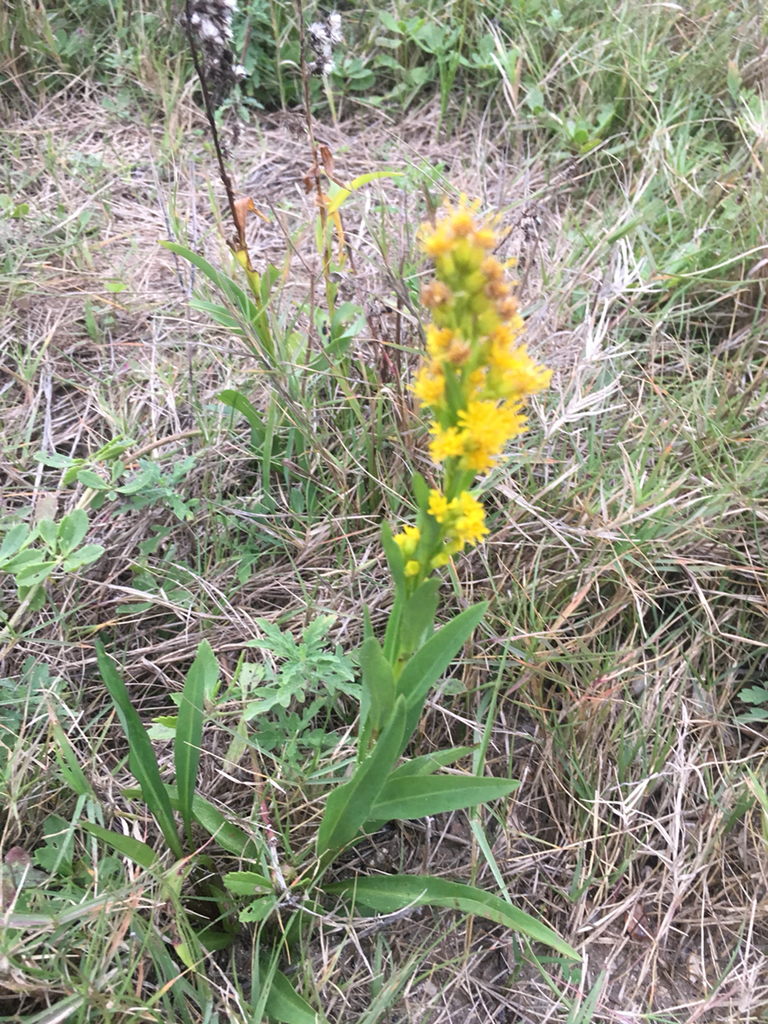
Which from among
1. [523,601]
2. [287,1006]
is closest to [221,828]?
[287,1006]

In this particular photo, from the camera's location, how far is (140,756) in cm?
126

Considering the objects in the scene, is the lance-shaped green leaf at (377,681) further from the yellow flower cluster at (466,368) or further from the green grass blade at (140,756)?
the green grass blade at (140,756)

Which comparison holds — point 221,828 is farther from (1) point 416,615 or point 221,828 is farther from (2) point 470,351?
(2) point 470,351

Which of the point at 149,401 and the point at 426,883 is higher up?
the point at 149,401

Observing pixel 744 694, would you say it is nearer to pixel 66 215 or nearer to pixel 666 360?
pixel 666 360

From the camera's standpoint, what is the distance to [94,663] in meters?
1.58

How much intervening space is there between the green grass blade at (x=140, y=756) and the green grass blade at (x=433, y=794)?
0.38 meters

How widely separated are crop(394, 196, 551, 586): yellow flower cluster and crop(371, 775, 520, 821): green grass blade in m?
0.42

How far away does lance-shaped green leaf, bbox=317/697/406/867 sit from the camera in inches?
41.9

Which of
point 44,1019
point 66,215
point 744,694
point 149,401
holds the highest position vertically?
point 66,215

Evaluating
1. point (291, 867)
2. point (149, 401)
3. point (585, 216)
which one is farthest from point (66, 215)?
point (291, 867)

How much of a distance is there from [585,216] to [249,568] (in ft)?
6.03

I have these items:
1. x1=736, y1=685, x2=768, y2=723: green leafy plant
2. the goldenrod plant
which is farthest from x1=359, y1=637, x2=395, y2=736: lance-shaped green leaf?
x1=736, y1=685, x2=768, y2=723: green leafy plant

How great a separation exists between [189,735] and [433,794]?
1.51 ft
